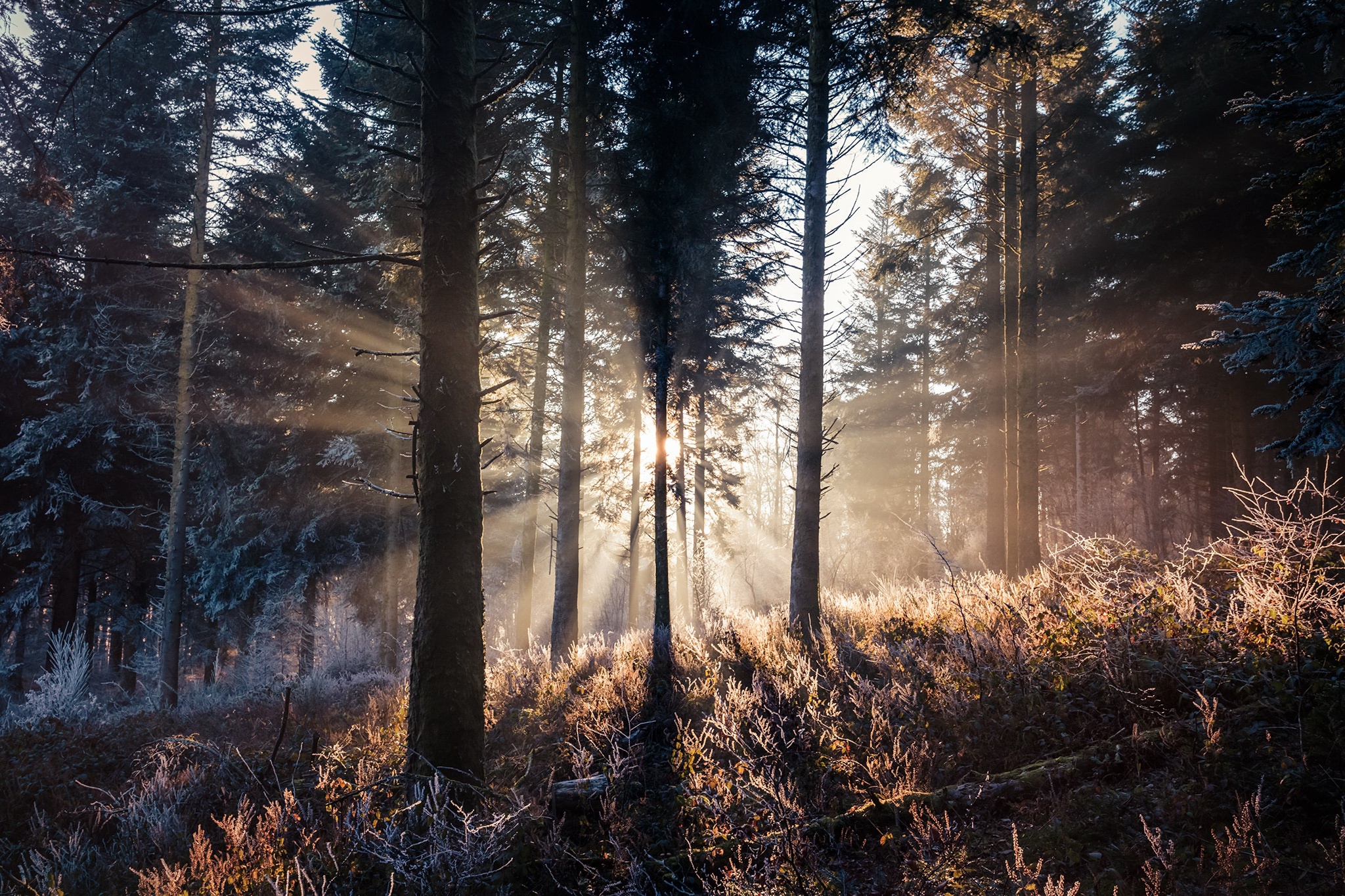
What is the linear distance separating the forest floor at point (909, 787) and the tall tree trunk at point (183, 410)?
19.1 feet

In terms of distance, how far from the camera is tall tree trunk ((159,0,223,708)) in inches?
455

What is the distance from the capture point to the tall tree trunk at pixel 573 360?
9328 millimetres

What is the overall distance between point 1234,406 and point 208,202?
23.5m

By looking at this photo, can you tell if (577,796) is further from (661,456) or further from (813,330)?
(813,330)

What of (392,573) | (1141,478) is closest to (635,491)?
(392,573)

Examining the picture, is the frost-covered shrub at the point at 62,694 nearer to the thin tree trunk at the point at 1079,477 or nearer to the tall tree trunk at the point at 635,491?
the tall tree trunk at the point at 635,491

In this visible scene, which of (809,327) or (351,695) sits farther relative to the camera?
(351,695)

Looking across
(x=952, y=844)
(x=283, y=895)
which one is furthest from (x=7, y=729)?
(x=952, y=844)

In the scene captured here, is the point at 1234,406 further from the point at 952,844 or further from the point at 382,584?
the point at 382,584

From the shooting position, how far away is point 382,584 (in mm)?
15539

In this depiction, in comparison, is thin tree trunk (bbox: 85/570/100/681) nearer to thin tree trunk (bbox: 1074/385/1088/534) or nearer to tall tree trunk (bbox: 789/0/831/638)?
tall tree trunk (bbox: 789/0/831/638)

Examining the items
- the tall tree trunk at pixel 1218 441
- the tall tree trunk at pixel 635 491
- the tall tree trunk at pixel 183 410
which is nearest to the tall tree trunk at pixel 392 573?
the tall tree trunk at pixel 183 410

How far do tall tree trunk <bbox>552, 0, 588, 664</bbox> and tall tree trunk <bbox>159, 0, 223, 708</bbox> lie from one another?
315 inches

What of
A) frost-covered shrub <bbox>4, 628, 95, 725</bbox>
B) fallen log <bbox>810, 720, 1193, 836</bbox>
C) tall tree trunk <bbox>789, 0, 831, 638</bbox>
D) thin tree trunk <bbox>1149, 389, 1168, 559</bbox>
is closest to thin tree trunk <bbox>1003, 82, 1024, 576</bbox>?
tall tree trunk <bbox>789, 0, 831, 638</bbox>
